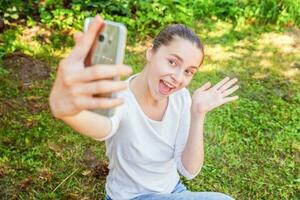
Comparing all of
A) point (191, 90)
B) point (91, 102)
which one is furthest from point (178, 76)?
point (191, 90)

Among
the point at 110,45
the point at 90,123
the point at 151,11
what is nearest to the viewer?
the point at 110,45

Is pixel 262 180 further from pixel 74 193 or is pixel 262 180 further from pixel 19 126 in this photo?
pixel 19 126

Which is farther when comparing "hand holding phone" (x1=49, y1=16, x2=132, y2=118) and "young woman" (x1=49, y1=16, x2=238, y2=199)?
"young woman" (x1=49, y1=16, x2=238, y2=199)

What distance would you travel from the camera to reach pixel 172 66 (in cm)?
209

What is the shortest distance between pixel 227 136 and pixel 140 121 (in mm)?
1844

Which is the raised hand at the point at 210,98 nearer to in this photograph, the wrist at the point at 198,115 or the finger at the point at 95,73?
the wrist at the point at 198,115

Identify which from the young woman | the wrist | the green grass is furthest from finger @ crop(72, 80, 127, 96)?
the green grass

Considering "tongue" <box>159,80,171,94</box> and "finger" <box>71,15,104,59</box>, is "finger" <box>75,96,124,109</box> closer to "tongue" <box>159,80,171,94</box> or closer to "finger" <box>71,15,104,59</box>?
"finger" <box>71,15,104,59</box>

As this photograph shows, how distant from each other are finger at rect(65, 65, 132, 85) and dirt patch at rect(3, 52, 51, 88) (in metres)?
3.00

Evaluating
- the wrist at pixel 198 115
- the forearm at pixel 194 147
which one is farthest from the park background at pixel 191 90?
the wrist at pixel 198 115

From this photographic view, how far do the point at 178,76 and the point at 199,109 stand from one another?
0.18 m

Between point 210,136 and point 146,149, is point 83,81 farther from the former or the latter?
point 210,136

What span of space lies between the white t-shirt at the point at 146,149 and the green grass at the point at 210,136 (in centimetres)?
89

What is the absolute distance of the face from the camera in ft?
6.81
